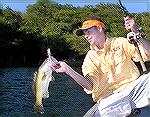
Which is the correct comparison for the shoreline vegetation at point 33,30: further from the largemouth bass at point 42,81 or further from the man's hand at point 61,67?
the man's hand at point 61,67

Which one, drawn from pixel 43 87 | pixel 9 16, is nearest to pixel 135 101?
pixel 43 87

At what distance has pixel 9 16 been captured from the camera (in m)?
31.0

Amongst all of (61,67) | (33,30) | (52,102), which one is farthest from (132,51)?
(33,30)

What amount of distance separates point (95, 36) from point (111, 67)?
270 millimetres

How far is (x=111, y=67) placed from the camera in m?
3.05

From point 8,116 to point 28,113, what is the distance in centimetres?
52

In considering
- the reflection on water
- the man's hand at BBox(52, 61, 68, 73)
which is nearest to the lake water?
the reflection on water

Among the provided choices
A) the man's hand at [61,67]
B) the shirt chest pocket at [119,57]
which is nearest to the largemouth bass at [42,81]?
the man's hand at [61,67]

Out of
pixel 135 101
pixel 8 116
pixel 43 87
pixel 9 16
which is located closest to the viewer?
pixel 135 101

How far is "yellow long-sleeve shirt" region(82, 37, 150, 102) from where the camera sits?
9.91 ft

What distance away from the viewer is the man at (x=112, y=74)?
9.65 feet

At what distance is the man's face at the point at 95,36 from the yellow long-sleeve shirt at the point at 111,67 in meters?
0.05

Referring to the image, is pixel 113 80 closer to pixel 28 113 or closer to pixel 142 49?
pixel 142 49

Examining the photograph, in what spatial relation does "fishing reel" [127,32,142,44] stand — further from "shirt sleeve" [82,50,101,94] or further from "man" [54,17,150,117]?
"shirt sleeve" [82,50,101,94]
